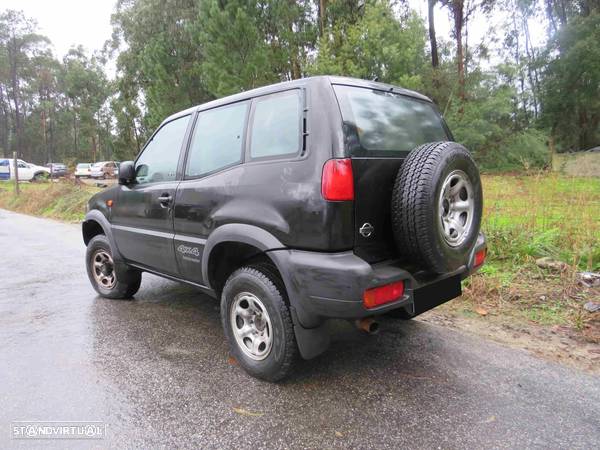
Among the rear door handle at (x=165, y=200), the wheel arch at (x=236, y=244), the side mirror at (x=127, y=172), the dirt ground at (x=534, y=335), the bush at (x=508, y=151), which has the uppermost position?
the bush at (x=508, y=151)

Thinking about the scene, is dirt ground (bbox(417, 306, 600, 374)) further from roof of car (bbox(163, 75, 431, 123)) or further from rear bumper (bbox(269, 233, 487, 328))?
roof of car (bbox(163, 75, 431, 123))

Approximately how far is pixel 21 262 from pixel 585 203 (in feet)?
27.0

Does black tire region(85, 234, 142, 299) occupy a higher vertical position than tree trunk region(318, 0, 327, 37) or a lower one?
lower

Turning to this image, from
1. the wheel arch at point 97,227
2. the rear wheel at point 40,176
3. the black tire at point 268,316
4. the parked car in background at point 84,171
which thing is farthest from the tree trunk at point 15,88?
the black tire at point 268,316

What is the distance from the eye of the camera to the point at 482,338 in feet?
10.8

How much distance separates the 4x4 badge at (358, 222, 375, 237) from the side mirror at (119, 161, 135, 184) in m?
2.48

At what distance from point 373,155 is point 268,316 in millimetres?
1209

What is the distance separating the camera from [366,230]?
91.9 inches

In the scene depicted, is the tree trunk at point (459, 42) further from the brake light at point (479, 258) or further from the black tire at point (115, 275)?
the black tire at point (115, 275)

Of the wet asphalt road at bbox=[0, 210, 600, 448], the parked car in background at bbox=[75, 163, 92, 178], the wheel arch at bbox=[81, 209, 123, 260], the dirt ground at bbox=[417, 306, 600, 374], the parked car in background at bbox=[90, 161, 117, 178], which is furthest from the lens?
the parked car in background at bbox=[75, 163, 92, 178]

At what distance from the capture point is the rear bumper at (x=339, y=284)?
2150 mm

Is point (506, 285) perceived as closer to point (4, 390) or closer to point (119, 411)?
point (119, 411)

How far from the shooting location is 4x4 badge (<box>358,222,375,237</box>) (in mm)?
2313

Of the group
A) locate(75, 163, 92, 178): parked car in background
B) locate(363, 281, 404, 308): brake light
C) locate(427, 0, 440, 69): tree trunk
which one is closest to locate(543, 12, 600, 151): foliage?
locate(427, 0, 440, 69): tree trunk
